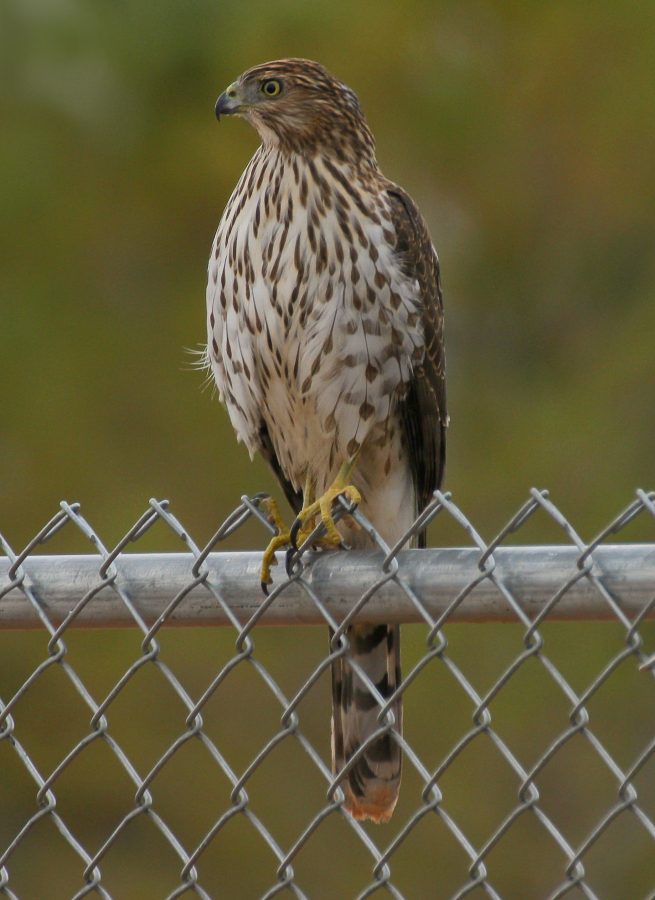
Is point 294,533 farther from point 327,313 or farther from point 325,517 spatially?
point 327,313

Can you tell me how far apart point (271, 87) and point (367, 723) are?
167 cm

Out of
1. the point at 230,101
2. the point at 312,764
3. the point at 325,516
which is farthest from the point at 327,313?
the point at 312,764

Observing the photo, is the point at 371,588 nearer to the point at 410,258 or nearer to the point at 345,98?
the point at 410,258

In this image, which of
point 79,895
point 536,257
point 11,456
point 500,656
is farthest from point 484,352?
point 79,895

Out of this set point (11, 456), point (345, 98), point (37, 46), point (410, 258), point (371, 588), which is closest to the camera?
point (371, 588)

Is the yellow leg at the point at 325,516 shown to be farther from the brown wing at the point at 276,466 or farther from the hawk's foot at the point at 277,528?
the brown wing at the point at 276,466

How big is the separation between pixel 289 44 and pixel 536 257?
2106 mm

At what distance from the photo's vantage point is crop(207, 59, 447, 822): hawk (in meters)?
3.87

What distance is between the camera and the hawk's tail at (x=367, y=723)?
3227mm

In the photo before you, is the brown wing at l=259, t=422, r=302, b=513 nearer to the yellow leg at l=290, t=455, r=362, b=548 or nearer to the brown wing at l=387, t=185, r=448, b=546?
the brown wing at l=387, t=185, r=448, b=546

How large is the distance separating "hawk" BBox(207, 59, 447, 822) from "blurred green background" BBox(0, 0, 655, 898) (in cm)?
464

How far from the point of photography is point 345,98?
429cm

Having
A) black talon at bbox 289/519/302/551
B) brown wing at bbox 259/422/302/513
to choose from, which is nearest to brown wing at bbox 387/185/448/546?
brown wing at bbox 259/422/302/513

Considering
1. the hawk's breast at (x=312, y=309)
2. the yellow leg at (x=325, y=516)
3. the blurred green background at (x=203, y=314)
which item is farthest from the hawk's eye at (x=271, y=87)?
the blurred green background at (x=203, y=314)
